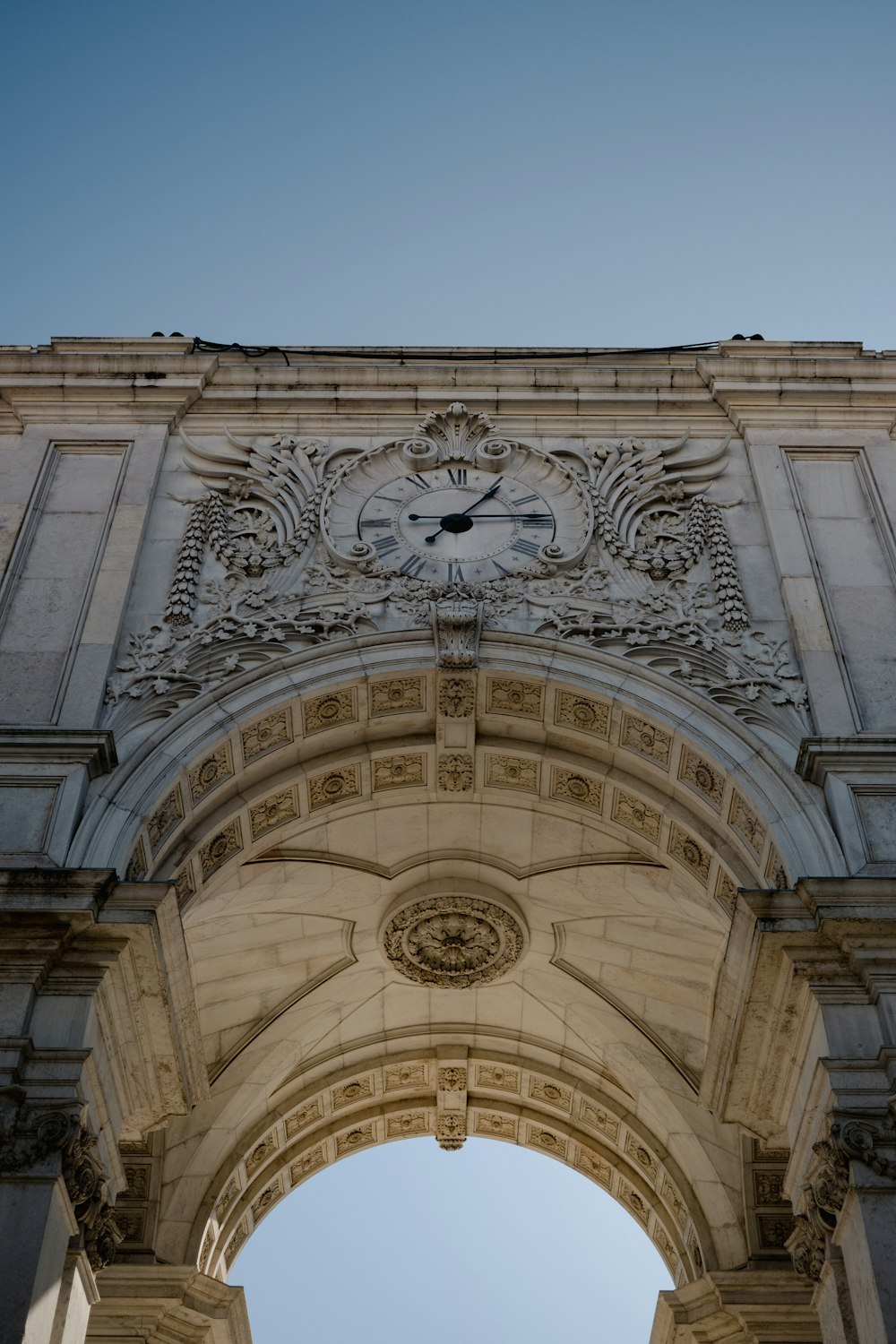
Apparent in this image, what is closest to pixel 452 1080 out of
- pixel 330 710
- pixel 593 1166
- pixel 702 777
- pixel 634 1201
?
pixel 593 1166

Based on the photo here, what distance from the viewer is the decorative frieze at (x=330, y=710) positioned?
13156mm

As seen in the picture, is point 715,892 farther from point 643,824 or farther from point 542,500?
point 542,500

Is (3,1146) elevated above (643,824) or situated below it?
below

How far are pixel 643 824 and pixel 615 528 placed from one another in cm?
299

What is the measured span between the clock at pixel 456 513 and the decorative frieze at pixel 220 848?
289 cm

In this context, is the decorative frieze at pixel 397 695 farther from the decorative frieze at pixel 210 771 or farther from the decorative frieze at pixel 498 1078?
the decorative frieze at pixel 498 1078

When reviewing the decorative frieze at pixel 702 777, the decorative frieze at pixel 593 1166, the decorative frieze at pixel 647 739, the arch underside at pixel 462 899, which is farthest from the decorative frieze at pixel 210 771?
the decorative frieze at pixel 593 1166

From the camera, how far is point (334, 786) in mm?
14102

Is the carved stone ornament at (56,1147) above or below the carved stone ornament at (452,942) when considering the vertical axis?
below

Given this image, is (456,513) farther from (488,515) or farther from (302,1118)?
(302,1118)

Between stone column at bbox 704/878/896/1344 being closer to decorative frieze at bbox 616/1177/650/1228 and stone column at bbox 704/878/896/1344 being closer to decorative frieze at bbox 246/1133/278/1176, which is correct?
decorative frieze at bbox 616/1177/650/1228

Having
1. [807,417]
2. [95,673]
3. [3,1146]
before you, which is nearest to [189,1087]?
[3,1146]

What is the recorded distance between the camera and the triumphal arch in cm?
1057

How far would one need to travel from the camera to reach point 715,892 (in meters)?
13.2
